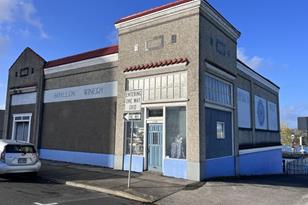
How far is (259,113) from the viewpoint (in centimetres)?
2383

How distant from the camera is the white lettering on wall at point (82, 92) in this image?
17.6 meters

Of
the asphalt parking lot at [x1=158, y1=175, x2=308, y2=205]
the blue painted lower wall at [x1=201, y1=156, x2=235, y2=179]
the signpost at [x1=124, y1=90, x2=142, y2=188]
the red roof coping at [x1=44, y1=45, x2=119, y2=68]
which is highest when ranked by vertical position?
the red roof coping at [x1=44, y1=45, x2=119, y2=68]

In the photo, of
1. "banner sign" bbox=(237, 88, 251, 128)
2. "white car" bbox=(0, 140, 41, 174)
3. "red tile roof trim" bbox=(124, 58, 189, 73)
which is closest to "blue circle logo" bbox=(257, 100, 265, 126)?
"banner sign" bbox=(237, 88, 251, 128)

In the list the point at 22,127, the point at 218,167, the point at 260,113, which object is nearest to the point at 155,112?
the point at 218,167

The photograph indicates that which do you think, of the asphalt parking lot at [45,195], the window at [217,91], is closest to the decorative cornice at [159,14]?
the window at [217,91]

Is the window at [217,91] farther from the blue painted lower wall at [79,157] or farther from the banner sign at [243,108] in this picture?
the blue painted lower wall at [79,157]

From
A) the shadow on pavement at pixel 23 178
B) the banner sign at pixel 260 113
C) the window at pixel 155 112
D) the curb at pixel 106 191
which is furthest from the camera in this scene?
the banner sign at pixel 260 113

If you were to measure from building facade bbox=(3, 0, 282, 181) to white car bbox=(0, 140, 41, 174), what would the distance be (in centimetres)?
445

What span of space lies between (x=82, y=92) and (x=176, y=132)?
23.9ft

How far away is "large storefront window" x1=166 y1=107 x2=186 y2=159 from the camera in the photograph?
1413cm

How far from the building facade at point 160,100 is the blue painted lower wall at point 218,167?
0.04 meters

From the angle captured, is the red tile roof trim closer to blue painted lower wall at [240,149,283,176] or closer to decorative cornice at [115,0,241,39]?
decorative cornice at [115,0,241,39]

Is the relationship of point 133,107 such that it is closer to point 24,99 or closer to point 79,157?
point 79,157

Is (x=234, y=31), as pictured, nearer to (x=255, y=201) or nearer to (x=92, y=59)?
(x=92, y=59)
